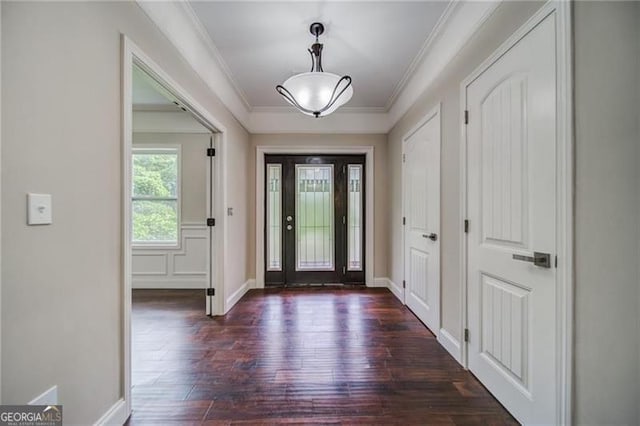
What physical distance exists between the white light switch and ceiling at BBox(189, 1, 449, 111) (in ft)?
5.66

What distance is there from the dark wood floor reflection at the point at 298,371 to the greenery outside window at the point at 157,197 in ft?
4.87

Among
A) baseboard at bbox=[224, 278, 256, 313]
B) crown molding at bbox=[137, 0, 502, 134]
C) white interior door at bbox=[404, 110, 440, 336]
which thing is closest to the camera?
crown molding at bbox=[137, 0, 502, 134]

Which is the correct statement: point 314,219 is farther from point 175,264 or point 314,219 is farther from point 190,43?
point 190,43

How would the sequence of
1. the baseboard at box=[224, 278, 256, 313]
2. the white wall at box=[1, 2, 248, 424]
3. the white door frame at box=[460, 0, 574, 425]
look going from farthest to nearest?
the baseboard at box=[224, 278, 256, 313] → the white door frame at box=[460, 0, 574, 425] → the white wall at box=[1, 2, 248, 424]

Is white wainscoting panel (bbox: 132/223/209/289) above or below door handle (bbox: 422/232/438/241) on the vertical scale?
below

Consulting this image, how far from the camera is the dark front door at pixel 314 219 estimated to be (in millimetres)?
4453

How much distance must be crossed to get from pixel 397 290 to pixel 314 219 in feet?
5.30

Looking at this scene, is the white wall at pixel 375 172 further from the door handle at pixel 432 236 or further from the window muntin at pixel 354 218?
the door handle at pixel 432 236

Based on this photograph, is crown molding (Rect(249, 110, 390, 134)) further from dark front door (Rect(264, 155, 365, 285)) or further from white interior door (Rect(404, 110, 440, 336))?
white interior door (Rect(404, 110, 440, 336))

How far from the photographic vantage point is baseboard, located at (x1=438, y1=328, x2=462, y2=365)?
221 cm

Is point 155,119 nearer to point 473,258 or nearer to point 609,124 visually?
point 473,258

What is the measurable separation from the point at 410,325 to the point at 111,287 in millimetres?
2601

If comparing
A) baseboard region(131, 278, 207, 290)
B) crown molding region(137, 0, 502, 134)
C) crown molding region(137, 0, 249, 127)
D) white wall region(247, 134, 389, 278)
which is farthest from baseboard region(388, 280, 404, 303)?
crown molding region(137, 0, 249, 127)

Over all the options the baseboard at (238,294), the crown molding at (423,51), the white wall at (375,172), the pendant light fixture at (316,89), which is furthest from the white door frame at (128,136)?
the crown molding at (423,51)
